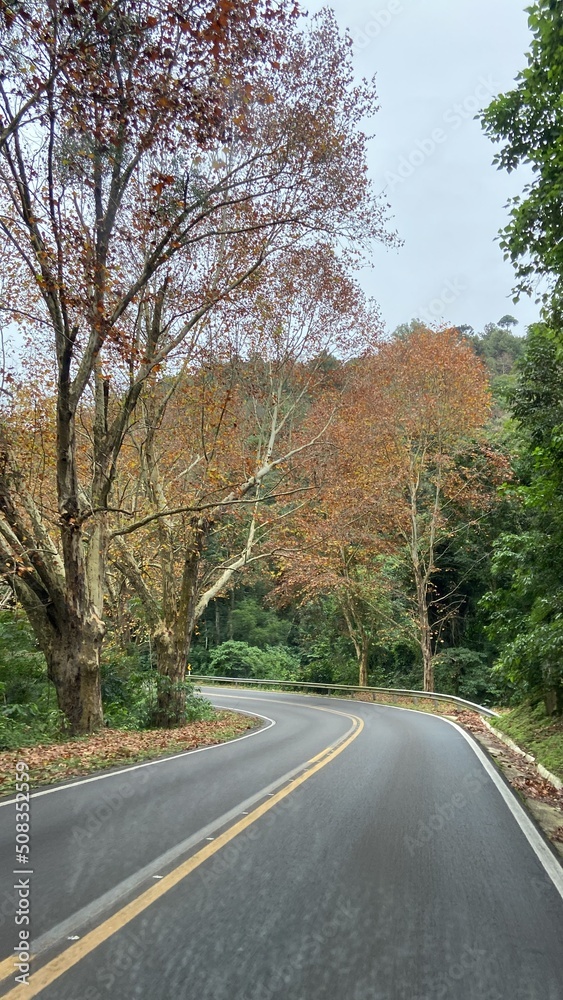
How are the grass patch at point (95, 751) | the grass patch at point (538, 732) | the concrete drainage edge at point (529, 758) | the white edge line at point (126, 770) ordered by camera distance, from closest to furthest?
1. the white edge line at point (126, 770)
2. the grass patch at point (95, 751)
3. the concrete drainage edge at point (529, 758)
4. the grass patch at point (538, 732)

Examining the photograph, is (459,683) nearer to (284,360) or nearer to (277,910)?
(284,360)

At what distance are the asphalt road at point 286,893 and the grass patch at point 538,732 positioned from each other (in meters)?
3.22

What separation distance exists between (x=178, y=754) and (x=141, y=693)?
7.53m

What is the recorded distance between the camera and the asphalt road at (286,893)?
9.45 feet

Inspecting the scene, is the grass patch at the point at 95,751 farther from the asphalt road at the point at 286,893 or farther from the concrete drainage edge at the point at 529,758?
the concrete drainage edge at the point at 529,758

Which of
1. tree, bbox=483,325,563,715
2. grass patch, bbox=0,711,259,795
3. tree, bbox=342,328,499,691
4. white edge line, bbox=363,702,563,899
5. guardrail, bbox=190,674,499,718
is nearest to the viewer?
white edge line, bbox=363,702,563,899

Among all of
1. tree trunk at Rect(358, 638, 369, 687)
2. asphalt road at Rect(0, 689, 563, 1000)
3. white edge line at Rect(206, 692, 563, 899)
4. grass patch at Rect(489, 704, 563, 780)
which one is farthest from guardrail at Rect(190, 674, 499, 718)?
asphalt road at Rect(0, 689, 563, 1000)

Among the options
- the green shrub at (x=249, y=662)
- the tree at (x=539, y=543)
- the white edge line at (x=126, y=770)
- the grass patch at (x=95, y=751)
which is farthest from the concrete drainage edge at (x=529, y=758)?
the green shrub at (x=249, y=662)

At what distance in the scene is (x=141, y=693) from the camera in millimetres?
17516

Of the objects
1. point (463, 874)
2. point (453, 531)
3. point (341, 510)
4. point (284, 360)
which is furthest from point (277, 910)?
point (453, 531)

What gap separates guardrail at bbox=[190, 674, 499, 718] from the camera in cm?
1984

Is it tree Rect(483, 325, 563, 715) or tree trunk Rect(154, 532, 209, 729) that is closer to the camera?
tree Rect(483, 325, 563, 715)

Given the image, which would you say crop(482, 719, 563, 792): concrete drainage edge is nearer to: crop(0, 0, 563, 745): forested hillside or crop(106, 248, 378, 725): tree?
crop(0, 0, 563, 745): forested hillside

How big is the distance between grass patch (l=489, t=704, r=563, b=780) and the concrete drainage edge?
0.08 metres
